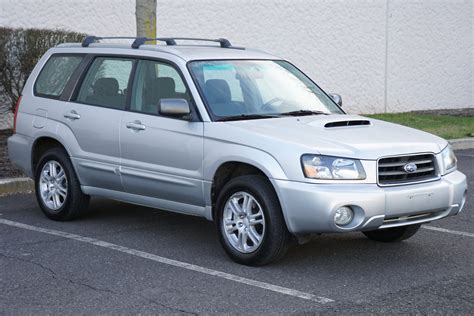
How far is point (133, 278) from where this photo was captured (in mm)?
6613

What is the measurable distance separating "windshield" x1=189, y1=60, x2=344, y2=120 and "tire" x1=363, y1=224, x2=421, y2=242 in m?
1.12

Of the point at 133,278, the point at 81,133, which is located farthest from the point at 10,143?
the point at 133,278

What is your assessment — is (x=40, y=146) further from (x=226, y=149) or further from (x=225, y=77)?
(x=226, y=149)

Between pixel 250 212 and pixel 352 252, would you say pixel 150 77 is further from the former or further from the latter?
pixel 352 252

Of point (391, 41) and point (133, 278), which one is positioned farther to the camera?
point (391, 41)

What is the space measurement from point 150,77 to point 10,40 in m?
5.64

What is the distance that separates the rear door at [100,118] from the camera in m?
8.16

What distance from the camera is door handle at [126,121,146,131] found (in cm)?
785

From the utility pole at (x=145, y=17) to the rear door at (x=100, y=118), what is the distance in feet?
12.7

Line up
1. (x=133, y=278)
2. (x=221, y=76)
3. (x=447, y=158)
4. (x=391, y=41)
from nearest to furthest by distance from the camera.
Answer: (x=133, y=278) < (x=447, y=158) < (x=221, y=76) < (x=391, y=41)

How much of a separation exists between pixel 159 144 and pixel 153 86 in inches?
25.1

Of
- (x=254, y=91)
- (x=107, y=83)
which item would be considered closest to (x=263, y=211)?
(x=254, y=91)

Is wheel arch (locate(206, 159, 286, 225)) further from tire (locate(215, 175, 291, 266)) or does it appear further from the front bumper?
the front bumper

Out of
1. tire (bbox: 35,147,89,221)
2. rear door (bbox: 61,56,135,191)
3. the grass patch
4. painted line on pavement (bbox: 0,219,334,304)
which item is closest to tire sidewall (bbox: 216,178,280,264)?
painted line on pavement (bbox: 0,219,334,304)
